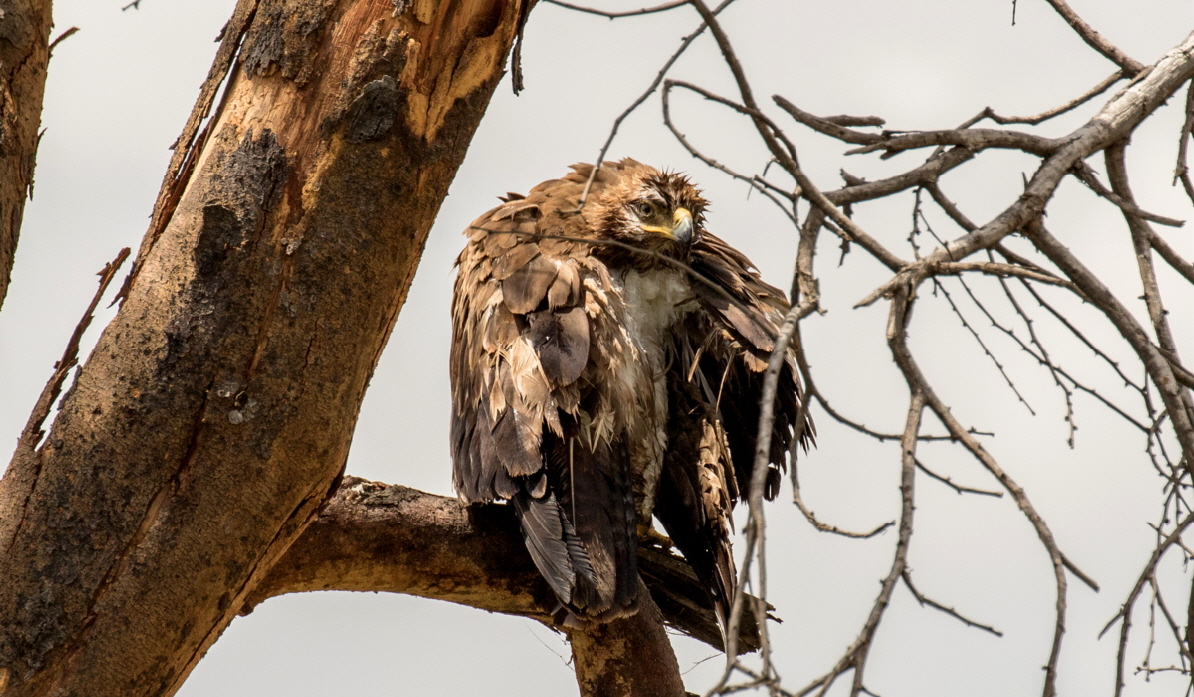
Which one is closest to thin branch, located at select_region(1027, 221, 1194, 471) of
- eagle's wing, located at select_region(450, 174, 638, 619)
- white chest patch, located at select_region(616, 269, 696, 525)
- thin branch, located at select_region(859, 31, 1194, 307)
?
thin branch, located at select_region(859, 31, 1194, 307)

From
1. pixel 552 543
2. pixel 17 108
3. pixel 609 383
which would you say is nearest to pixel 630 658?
pixel 552 543

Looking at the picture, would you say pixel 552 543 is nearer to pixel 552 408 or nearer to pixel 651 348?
pixel 552 408

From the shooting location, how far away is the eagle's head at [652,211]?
3510 millimetres

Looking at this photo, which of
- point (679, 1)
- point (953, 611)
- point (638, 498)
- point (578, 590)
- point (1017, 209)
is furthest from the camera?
point (638, 498)

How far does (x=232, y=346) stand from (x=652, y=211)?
197cm

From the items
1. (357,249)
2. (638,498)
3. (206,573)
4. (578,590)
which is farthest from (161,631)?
(638,498)

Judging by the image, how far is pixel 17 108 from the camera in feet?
6.20

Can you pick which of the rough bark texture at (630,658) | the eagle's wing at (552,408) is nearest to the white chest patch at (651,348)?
the eagle's wing at (552,408)

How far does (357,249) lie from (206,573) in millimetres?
620

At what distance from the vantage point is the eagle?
2.76 meters

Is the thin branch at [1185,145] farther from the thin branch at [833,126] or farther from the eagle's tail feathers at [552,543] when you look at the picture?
the eagle's tail feathers at [552,543]

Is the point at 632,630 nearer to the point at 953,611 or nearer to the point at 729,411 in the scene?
the point at 729,411

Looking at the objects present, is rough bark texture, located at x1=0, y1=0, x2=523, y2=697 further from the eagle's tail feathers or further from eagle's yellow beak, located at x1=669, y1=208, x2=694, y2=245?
eagle's yellow beak, located at x1=669, y1=208, x2=694, y2=245

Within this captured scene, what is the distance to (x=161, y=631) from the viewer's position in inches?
73.9
